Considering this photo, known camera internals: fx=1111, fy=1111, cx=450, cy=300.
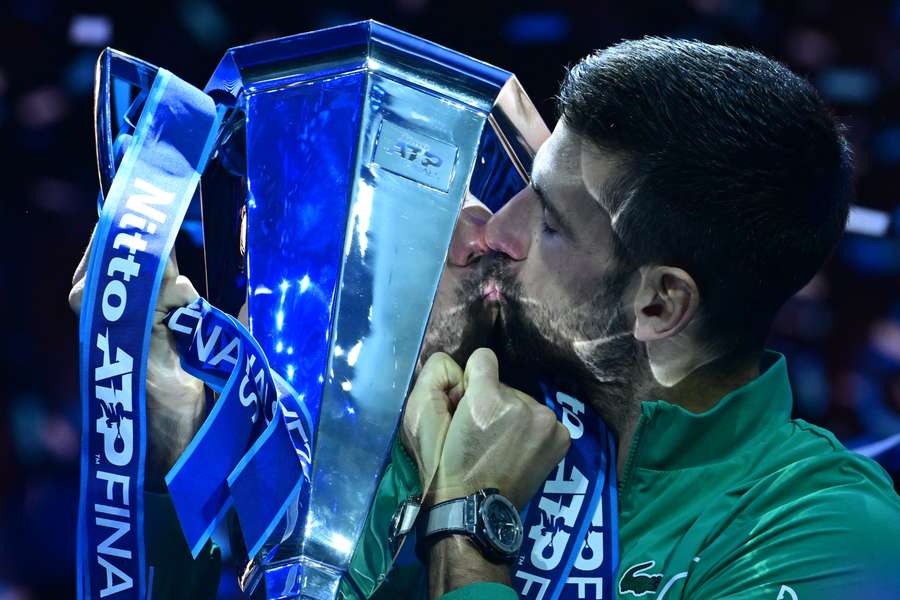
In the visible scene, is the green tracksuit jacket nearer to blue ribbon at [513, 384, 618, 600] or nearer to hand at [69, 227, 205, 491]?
blue ribbon at [513, 384, 618, 600]

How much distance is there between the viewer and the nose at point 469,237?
46.4 inches

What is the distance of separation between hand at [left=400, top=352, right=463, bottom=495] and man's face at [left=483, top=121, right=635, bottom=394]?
0.47 ft

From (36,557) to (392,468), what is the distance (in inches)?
35.1

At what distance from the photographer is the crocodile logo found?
1.18m

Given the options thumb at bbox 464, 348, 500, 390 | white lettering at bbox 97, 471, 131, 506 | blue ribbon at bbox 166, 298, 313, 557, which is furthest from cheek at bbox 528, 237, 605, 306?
white lettering at bbox 97, 471, 131, 506

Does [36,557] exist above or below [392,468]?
below

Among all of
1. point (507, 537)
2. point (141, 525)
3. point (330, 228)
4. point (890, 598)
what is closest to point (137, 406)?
point (141, 525)

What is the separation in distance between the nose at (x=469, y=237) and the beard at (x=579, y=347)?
0.17 ft

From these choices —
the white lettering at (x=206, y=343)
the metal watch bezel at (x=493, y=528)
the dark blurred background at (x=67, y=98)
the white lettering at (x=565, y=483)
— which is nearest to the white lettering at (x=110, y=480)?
the white lettering at (x=206, y=343)

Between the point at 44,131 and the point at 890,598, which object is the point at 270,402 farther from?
the point at 44,131

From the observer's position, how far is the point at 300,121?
3.70ft

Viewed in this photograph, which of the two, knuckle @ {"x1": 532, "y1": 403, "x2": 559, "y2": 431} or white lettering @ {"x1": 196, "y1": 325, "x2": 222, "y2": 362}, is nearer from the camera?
white lettering @ {"x1": 196, "y1": 325, "x2": 222, "y2": 362}

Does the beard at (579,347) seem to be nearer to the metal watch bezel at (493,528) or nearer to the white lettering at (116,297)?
the metal watch bezel at (493,528)

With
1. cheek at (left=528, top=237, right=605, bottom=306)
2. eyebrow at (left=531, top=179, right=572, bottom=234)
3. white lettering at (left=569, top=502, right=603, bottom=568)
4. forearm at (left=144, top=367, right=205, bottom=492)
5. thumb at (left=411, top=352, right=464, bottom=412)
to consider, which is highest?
eyebrow at (left=531, top=179, right=572, bottom=234)
